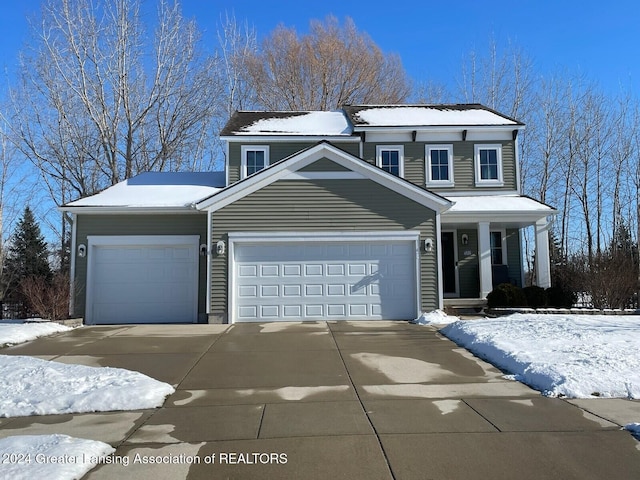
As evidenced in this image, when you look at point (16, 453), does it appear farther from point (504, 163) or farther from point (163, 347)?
point (504, 163)

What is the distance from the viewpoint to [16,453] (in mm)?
3895

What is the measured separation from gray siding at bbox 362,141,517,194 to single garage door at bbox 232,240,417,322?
4.67m

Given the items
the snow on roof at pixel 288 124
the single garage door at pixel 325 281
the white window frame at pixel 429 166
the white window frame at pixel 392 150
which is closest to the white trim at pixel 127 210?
the single garage door at pixel 325 281

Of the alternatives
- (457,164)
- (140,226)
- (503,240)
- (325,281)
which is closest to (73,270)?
(140,226)

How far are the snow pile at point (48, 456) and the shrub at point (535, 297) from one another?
1219cm

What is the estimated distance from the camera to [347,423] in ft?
15.6

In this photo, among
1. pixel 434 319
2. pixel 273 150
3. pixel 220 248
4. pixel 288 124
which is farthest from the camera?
pixel 288 124

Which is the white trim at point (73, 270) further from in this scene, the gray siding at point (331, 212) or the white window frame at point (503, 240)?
the white window frame at point (503, 240)

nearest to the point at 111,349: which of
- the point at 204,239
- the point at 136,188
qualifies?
the point at 204,239

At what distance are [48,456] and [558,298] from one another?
523 inches

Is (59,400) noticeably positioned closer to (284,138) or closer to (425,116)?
(284,138)

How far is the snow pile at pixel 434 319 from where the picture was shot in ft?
38.5

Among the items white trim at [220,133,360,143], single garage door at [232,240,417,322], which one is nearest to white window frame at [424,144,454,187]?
white trim at [220,133,360,143]

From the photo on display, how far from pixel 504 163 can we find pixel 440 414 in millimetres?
13528
